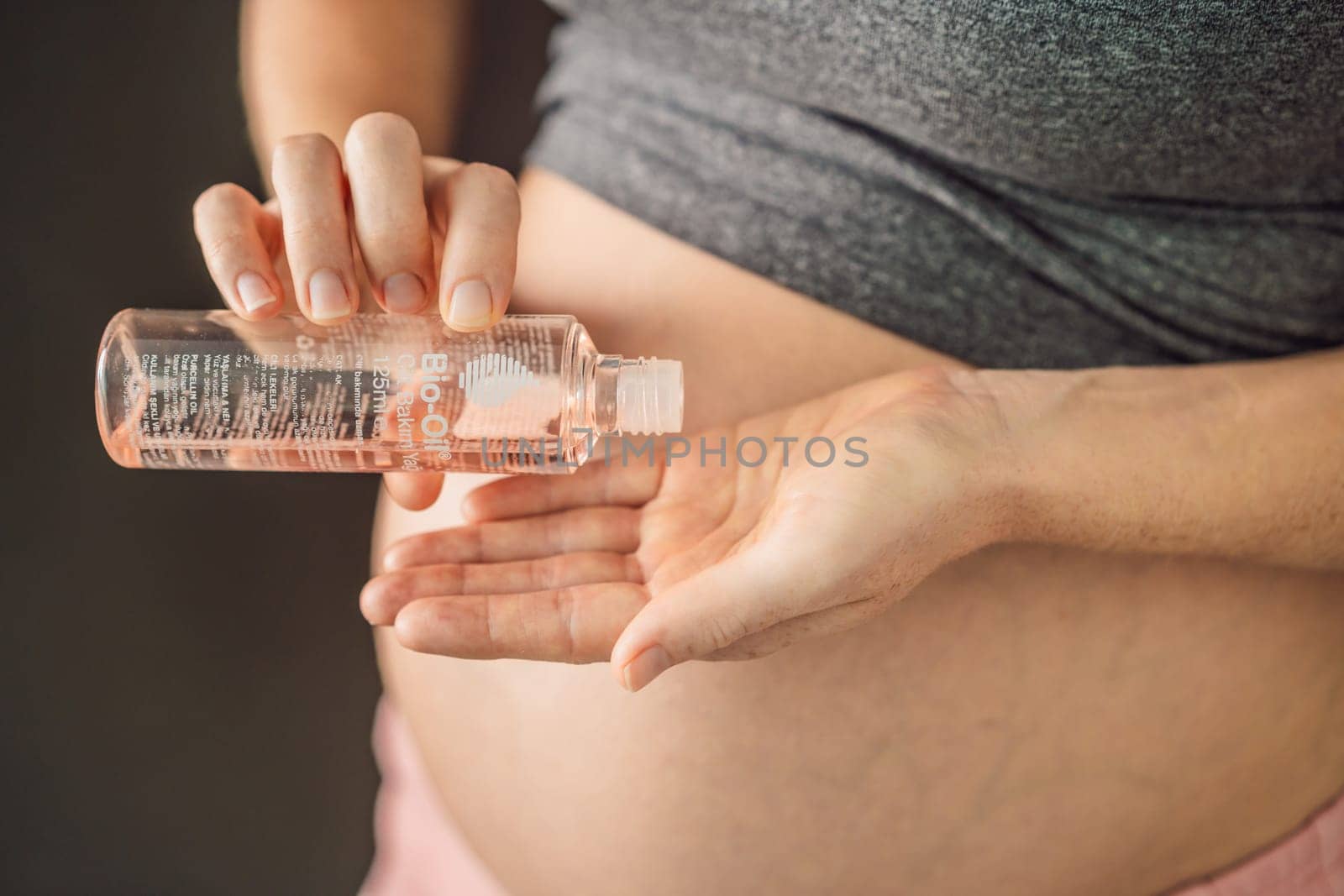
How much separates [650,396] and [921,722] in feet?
1.01

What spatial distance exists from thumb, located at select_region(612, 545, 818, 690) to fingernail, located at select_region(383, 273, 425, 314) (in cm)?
24

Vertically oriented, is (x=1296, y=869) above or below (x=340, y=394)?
below

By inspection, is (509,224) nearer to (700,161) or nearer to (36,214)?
(700,161)

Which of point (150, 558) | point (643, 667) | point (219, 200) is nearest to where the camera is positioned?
point (643, 667)

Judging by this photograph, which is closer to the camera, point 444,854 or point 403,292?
point 403,292

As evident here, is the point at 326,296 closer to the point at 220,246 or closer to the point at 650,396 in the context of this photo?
the point at 220,246

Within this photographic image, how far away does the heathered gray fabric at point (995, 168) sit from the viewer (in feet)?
1.83

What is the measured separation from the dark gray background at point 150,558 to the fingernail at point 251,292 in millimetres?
608

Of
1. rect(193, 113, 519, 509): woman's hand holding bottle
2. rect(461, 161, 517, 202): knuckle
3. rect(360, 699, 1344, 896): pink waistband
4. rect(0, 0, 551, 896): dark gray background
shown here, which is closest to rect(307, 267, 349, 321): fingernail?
rect(193, 113, 519, 509): woman's hand holding bottle

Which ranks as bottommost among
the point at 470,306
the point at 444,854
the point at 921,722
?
the point at 444,854

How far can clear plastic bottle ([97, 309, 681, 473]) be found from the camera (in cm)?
57

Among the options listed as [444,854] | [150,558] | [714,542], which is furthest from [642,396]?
[150,558]

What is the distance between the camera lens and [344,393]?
573mm

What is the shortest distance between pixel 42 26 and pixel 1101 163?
1.02 m
